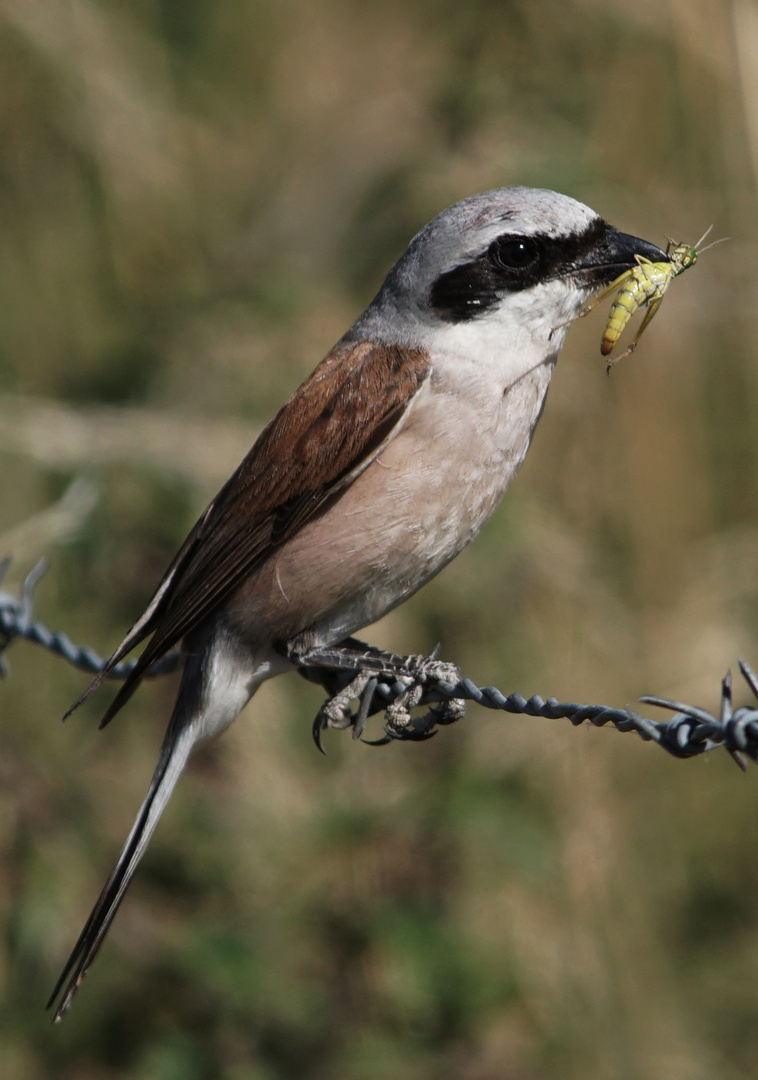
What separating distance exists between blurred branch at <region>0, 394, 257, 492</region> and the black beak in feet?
3.64

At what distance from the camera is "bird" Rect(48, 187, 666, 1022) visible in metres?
2.34

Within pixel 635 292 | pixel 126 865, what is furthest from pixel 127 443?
pixel 635 292

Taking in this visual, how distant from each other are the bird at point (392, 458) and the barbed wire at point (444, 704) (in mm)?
158

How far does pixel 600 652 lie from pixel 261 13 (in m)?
3.23

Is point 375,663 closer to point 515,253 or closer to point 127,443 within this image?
point 515,253

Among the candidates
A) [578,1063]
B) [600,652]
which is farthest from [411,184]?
[578,1063]

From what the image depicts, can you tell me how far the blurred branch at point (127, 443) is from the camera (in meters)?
3.10

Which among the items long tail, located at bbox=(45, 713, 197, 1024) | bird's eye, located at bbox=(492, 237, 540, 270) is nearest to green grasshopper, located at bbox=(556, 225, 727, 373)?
bird's eye, located at bbox=(492, 237, 540, 270)

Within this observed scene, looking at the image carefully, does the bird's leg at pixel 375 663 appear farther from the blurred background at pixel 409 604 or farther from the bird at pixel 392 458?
the blurred background at pixel 409 604

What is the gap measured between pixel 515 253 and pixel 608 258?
7.7 inches

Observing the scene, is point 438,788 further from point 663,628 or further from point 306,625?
point 663,628

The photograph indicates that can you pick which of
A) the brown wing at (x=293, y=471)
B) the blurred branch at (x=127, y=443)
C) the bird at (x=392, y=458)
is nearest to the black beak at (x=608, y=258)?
the bird at (x=392, y=458)

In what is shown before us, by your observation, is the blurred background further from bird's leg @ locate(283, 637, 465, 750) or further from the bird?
the bird

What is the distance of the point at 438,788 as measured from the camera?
291 centimetres
